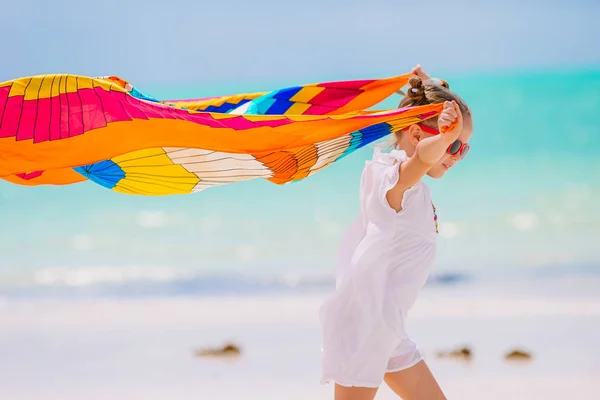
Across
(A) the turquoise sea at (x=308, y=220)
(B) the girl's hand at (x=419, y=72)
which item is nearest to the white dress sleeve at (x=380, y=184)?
(B) the girl's hand at (x=419, y=72)

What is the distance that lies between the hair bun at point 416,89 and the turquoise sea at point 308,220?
376 cm

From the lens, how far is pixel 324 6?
8.13 m

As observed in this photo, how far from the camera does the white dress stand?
6.44 ft

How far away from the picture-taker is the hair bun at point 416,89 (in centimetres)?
215

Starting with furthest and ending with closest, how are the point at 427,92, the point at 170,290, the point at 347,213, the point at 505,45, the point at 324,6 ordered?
the point at 505,45, the point at 324,6, the point at 347,213, the point at 170,290, the point at 427,92

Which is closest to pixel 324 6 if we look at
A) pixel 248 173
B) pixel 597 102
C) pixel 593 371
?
pixel 597 102

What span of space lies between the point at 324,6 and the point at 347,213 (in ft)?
6.96

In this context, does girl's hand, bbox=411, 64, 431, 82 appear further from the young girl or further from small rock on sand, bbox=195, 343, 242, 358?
small rock on sand, bbox=195, 343, 242, 358

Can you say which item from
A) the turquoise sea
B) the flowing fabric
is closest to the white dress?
the flowing fabric

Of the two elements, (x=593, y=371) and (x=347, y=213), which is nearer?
(x=593, y=371)

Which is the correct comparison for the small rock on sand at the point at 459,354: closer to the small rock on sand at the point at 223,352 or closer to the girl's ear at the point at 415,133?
the small rock on sand at the point at 223,352

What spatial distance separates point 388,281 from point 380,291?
1.2 inches

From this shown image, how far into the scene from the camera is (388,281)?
199 cm

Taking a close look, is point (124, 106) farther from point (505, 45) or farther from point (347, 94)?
point (505, 45)
